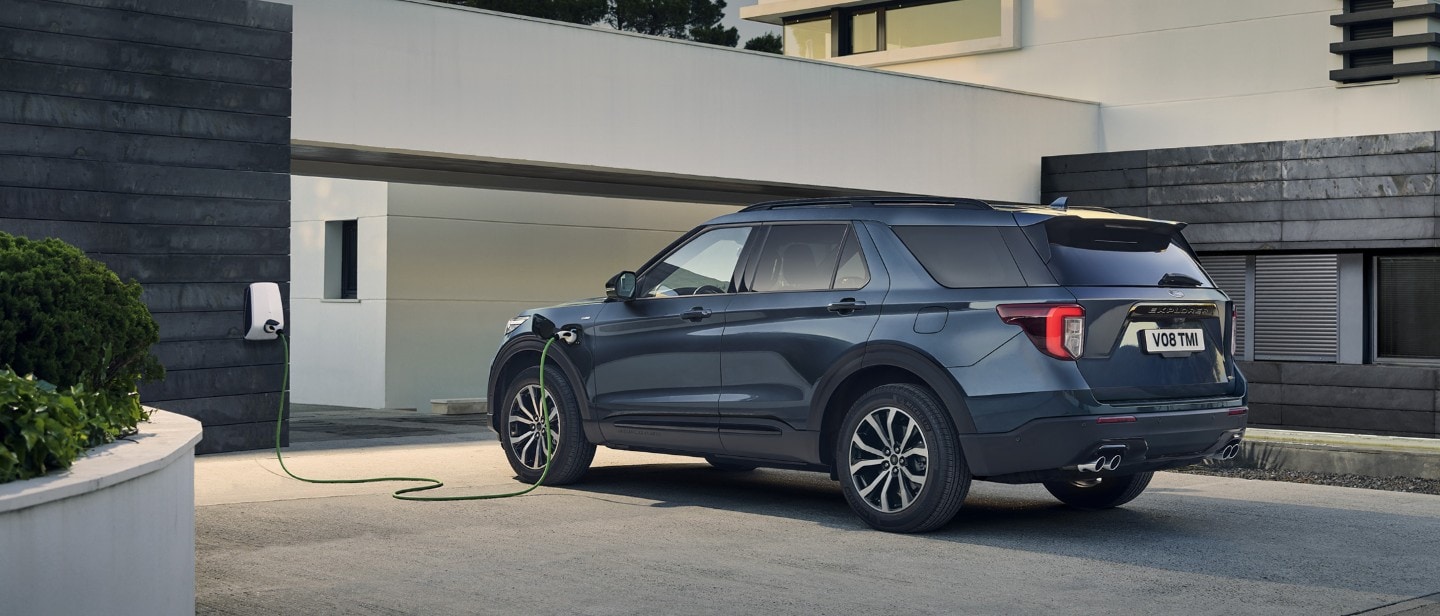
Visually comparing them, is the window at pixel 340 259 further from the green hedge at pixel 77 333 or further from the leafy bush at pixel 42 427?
the leafy bush at pixel 42 427

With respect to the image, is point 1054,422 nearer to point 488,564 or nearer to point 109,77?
point 488,564

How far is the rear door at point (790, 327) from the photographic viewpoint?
313 inches

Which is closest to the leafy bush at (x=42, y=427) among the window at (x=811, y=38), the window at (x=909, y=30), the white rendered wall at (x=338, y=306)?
the white rendered wall at (x=338, y=306)

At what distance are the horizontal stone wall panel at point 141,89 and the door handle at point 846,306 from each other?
5.61 m

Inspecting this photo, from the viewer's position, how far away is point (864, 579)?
6.39m

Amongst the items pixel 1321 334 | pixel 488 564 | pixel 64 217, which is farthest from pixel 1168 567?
pixel 1321 334

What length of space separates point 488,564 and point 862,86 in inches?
465

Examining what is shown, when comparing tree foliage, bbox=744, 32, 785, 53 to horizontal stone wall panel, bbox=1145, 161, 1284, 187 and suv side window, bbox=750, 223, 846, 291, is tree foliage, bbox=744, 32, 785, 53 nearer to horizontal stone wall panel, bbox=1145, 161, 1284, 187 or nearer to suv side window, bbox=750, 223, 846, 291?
horizontal stone wall panel, bbox=1145, 161, 1284, 187

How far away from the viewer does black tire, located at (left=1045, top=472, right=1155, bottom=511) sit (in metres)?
8.68

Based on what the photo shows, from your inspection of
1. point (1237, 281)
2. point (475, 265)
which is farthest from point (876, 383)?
point (475, 265)

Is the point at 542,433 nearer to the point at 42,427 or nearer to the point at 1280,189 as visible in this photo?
the point at 42,427

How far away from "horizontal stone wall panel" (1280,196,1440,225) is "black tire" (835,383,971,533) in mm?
11904

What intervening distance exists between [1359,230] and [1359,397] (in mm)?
1961

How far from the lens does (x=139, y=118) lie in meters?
10.9
